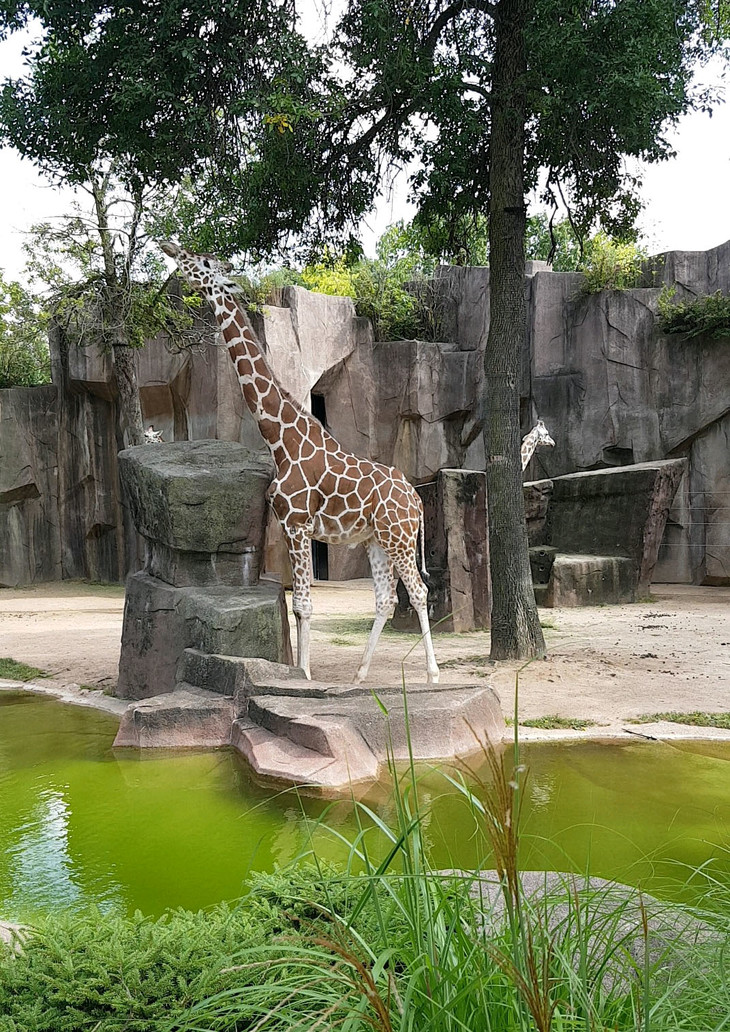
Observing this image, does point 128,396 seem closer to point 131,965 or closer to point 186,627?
point 186,627

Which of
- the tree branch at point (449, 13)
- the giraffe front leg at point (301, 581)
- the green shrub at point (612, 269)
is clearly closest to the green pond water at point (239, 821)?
the giraffe front leg at point (301, 581)

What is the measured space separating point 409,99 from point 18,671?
557 centimetres

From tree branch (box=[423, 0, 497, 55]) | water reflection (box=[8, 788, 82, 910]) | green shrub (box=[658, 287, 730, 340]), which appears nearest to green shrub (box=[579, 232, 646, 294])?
green shrub (box=[658, 287, 730, 340])

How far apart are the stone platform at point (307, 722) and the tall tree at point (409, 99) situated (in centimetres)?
242

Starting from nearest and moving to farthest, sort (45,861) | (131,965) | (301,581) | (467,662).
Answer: (131,965) → (45,861) → (301,581) → (467,662)

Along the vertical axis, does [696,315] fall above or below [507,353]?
above

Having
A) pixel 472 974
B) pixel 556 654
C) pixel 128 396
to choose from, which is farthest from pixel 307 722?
pixel 128 396

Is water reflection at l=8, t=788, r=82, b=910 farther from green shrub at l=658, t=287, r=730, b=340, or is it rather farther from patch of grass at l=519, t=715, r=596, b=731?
green shrub at l=658, t=287, r=730, b=340

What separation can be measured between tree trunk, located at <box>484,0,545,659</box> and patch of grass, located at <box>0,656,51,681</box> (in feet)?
11.4

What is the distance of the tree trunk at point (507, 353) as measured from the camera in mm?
6809

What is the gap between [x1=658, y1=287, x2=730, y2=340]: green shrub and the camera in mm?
12641

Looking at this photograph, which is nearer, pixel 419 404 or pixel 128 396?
pixel 128 396

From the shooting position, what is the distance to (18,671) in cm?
662

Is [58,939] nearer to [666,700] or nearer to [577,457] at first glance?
[666,700]
